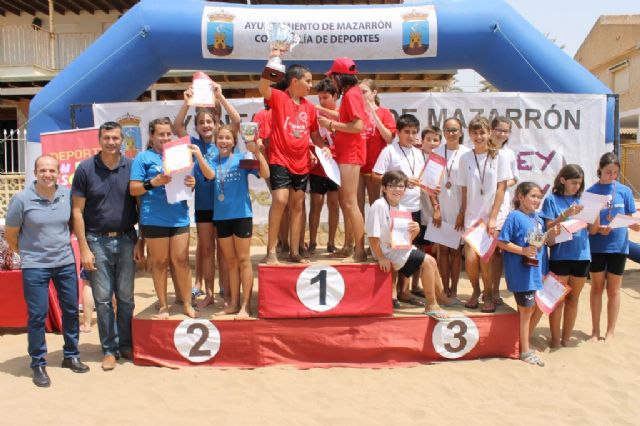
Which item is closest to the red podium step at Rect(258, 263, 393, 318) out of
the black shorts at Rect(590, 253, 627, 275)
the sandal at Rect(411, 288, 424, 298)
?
the sandal at Rect(411, 288, 424, 298)

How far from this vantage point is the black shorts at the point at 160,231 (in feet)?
13.1

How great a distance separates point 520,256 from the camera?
417 cm

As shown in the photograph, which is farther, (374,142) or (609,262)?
(374,142)

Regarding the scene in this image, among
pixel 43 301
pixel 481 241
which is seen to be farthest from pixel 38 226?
pixel 481 241

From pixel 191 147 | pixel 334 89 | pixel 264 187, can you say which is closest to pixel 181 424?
pixel 191 147

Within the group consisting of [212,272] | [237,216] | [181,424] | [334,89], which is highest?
[334,89]

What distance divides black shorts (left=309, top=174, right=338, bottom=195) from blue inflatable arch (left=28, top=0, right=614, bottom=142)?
309cm

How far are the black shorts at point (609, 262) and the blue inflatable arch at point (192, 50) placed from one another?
2.72 metres

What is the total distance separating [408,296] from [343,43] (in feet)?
12.0

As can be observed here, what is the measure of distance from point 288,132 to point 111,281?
1748 mm

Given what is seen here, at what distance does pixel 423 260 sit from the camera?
13.7 feet

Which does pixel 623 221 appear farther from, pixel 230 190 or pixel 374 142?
pixel 230 190

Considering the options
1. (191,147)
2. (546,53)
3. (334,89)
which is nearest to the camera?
(191,147)

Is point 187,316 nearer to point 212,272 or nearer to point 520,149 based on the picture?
point 212,272
